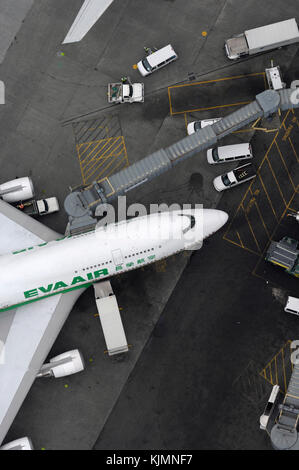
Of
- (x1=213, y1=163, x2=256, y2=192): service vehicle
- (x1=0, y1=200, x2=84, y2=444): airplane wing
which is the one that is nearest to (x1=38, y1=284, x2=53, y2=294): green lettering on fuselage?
(x1=0, y1=200, x2=84, y2=444): airplane wing

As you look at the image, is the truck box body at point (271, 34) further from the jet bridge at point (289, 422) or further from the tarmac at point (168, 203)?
the jet bridge at point (289, 422)

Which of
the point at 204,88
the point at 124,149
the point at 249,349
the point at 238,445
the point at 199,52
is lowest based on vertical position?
the point at 238,445

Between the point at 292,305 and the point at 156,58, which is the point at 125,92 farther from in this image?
the point at 292,305

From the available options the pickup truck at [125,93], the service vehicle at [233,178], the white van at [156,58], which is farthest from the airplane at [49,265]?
the white van at [156,58]

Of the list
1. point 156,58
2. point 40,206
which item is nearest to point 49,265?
point 40,206

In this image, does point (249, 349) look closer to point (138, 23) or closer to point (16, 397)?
point (16, 397)

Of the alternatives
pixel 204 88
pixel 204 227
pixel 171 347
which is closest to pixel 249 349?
pixel 171 347
